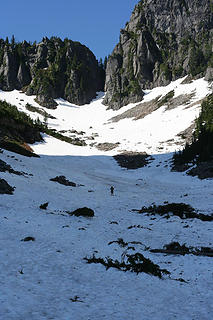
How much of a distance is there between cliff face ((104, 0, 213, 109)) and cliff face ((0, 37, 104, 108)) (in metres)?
20.3

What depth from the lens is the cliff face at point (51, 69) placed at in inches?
6585

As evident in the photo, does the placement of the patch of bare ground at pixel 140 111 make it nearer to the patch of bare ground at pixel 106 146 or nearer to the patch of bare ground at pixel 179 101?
the patch of bare ground at pixel 179 101

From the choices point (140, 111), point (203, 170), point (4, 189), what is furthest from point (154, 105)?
point (4, 189)

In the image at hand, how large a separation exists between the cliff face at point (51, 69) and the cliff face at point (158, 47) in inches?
801

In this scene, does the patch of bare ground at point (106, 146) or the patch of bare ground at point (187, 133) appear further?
the patch of bare ground at point (106, 146)

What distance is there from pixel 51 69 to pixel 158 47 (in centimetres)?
8290

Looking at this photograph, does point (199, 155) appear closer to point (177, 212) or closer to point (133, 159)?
point (133, 159)

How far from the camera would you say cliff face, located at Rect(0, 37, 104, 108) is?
167m

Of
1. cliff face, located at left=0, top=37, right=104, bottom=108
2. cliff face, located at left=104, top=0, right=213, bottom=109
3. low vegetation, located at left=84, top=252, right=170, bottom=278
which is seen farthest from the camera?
cliff face, located at left=0, top=37, right=104, bottom=108

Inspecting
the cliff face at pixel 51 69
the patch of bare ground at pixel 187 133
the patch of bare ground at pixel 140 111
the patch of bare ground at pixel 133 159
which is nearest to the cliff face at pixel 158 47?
the patch of bare ground at pixel 140 111

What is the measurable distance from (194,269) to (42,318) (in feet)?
19.6

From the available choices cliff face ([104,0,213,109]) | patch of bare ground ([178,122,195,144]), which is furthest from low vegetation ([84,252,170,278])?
cliff face ([104,0,213,109])

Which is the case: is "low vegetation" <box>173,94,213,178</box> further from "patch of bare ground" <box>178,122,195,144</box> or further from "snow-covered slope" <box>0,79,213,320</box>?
"snow-covered slope" <box>0,79,213,320</box>

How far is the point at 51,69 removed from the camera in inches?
6742
